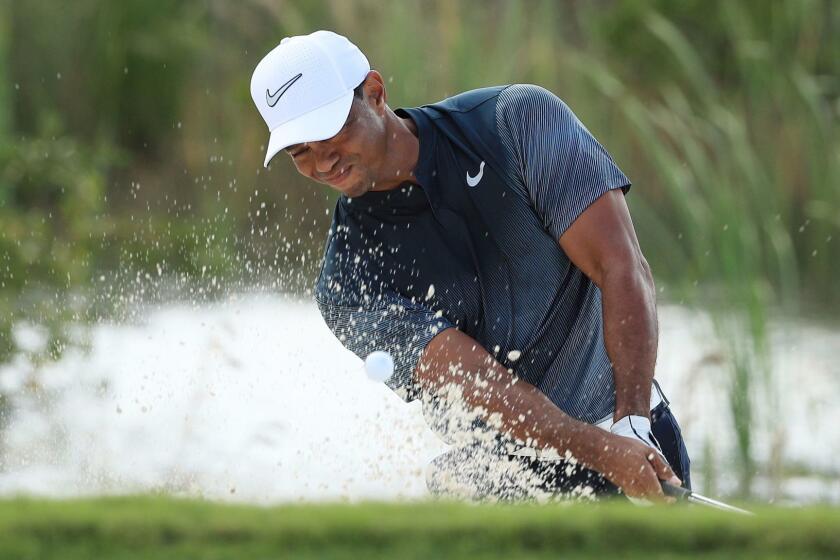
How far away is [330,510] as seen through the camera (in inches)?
72.7

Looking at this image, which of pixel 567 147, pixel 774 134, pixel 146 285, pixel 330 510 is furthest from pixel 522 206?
pixel 146 285

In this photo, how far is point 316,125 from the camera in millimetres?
3547

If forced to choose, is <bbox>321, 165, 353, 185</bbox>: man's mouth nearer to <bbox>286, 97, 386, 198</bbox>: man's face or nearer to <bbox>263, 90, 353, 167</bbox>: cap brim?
<bbox>286, 97, 386, 198</bbox>: man's face

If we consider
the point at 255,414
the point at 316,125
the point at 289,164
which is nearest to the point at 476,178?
the point at 316,125

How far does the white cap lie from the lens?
3561 millimetres

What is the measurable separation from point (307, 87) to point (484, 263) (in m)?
0.64

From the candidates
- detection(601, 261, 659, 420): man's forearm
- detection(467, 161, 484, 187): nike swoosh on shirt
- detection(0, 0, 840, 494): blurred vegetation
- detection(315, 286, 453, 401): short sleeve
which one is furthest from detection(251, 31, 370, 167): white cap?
detection(0, 0, 840, 494): blurred vegetation

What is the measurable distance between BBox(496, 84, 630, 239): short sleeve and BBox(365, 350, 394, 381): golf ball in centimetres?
52

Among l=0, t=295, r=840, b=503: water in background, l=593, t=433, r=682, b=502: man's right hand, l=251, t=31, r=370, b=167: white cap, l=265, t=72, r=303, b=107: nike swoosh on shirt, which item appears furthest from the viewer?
l=0, t=295, r=840, b=503: water in background

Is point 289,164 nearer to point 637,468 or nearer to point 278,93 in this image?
point 278,93

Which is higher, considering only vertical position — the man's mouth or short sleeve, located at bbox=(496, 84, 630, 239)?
short sleeve, located at bbox=(496, 84, 630, 239)

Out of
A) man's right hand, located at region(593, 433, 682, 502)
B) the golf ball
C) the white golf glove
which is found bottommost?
man's right hand, located at region(593, 433, 682, 502)

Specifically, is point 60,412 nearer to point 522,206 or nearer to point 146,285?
point 146,285

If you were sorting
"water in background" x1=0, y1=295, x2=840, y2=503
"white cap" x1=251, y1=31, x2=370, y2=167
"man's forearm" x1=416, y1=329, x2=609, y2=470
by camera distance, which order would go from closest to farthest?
"man's forearm" x1=416, y1=329, x2=609, y2=470, "white cap" x1=251, y1=31, x2=370, y2=167, "water in background" x1=0, y1=295, x2=840, y2=503
